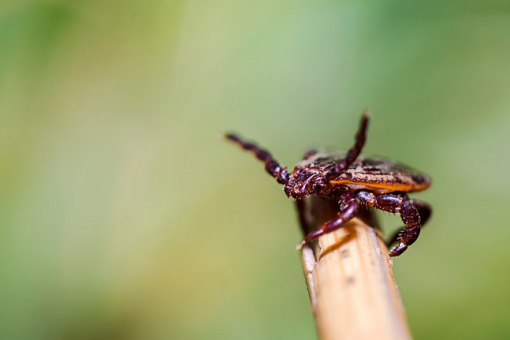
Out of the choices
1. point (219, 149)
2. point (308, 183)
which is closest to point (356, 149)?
point (308, 183)

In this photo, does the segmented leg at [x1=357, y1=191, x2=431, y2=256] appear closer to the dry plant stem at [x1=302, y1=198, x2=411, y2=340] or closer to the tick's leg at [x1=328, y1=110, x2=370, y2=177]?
the tick's leg at [x1=328, y1=110, x2=370, y2=177]

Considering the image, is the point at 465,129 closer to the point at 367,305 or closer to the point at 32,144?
the point at 367,305

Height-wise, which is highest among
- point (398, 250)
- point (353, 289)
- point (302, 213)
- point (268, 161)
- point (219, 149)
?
point (219, 149)

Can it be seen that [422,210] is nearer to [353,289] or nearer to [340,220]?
[340,220]

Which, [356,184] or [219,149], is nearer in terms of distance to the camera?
[356,184]

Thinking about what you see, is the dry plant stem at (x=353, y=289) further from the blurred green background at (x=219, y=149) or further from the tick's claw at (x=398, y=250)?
the blurred green background at (x=219, y=149)

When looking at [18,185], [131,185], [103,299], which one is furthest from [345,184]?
[18,185]

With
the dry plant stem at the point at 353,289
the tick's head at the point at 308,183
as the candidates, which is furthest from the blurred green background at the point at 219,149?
the dry plant stem at the point at 353,289

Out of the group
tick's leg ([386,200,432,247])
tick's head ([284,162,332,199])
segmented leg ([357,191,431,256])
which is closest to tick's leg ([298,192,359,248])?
tick's head ([284,162,332,199])
